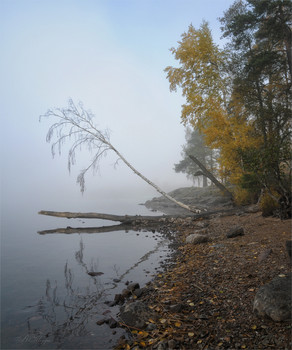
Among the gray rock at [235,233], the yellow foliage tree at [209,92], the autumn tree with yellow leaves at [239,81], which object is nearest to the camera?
the gray rock at [235,233]

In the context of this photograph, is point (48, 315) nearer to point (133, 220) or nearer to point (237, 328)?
point (237, 328)

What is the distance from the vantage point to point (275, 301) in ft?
11.8

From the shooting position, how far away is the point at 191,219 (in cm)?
1584

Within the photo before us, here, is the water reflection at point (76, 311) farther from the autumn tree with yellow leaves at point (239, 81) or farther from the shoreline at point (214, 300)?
the autumn tree with yellow leaves at point (239, 81)

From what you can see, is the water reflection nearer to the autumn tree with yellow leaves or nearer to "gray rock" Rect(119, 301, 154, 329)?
"gray rock" Rect(119, 301, 154, 329)

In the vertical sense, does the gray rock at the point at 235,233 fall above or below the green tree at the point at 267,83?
below

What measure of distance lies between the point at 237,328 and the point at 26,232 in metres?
16.3

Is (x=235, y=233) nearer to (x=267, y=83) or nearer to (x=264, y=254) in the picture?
(x=264, y=254)

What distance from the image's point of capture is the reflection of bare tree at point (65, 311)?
4543 millimetres

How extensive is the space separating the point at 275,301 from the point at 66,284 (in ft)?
18.3

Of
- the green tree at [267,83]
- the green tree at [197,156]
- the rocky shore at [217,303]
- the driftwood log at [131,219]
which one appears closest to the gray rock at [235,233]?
the rocky shore at [217,303]

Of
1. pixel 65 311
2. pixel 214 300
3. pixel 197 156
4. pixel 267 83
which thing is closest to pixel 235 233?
pixel 214 300

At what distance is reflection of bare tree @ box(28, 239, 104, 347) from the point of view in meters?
4.54

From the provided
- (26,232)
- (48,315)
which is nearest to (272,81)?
(48,315)
